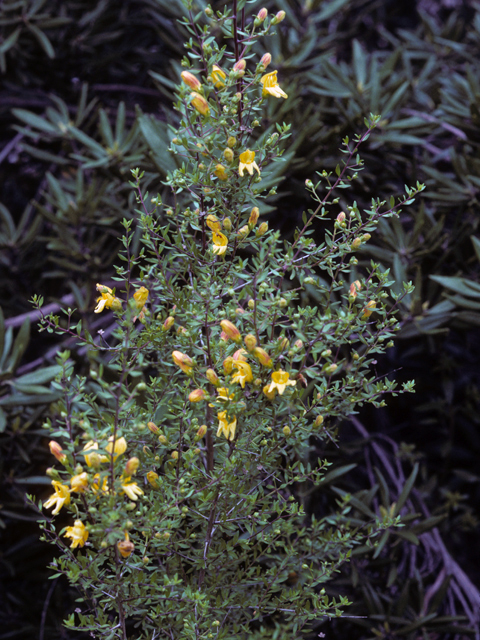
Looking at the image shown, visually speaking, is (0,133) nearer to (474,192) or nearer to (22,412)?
(22,412)

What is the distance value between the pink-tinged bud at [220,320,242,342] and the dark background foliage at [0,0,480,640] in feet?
1.94

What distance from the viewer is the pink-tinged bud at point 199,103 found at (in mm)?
852

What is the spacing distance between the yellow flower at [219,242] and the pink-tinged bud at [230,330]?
112 millimetres

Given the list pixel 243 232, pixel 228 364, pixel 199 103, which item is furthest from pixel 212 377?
pixel 199 103

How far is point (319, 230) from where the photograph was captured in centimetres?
181

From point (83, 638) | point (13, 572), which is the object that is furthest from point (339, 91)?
point (83, 638)

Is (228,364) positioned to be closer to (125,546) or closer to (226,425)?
(226,425)

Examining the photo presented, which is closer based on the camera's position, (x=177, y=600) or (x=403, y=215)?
(x=177, y=600)

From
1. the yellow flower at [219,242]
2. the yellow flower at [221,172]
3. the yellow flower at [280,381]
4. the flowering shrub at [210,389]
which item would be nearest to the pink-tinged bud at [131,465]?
the flowering shrub at [210,389]

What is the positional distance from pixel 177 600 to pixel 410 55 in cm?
228

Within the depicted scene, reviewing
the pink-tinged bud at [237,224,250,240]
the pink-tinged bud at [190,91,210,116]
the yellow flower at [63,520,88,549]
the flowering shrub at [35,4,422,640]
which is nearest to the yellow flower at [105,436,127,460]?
the flowering shrub at [35,4,422,640]

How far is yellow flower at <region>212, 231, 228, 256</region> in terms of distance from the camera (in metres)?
0.90

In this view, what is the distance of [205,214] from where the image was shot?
0.91 metres

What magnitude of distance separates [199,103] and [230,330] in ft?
1.12
